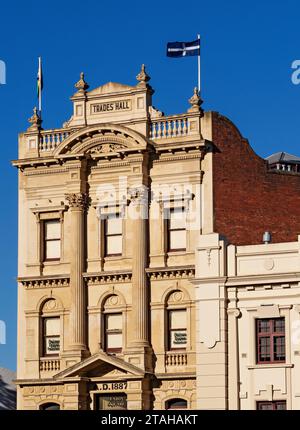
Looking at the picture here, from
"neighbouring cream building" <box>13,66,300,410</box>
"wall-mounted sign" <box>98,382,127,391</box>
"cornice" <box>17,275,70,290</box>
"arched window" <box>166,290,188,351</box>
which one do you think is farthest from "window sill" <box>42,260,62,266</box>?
"wall-mounted sign" <box>98,382,127,391</box>

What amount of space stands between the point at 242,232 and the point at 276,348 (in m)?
8.15

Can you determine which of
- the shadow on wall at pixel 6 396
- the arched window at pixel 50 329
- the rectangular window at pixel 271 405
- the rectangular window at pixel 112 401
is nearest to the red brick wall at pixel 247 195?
the rectangular window at pixel 112 401

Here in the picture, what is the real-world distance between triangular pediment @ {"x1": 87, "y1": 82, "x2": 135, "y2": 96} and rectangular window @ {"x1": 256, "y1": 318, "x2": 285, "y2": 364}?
13.7 m

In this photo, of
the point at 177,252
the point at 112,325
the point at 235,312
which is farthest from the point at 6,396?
the point at 235,312

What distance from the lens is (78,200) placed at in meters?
63.2

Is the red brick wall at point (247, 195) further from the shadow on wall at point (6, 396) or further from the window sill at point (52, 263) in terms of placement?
the shadow on wall at point (6, 396)

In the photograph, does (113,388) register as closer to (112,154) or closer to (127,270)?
(127,270)

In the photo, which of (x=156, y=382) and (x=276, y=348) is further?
(x=156, y=382)

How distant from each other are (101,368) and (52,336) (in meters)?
3.24

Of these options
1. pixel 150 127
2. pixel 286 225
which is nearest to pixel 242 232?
pixel 286 225

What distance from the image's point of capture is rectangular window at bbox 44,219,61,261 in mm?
64213

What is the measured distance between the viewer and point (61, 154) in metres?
63.7

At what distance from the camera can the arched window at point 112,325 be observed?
62156mm

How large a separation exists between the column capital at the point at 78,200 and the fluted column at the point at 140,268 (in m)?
2.38
